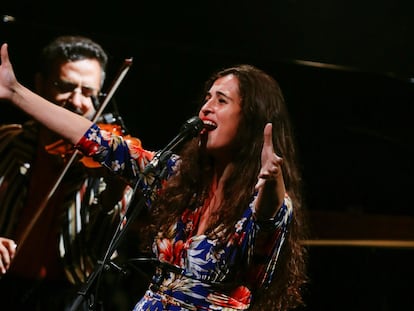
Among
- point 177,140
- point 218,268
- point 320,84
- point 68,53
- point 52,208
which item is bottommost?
point 218,268

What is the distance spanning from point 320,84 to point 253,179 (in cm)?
177

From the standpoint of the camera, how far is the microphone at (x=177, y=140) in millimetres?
1643

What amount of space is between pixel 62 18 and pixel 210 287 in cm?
199

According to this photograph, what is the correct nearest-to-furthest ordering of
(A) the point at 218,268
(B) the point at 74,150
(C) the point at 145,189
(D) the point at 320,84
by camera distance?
(A) the point at 218,268, (C) the point at 145,189, (B) the point at 74,150, (D) the point at 320,84

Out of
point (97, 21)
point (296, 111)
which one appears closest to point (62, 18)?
point (97, 21)

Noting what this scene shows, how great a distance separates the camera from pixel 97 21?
327cm

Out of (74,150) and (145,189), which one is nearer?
(145,189)

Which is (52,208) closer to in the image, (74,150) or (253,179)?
(74,150)

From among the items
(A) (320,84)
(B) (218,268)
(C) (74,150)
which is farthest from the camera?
(A) (320,84)

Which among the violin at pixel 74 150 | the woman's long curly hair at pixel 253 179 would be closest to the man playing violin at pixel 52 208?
the violin at pixel 74 150

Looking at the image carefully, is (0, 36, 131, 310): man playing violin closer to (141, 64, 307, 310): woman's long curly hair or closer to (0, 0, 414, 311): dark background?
(141, 64, 307, 310): woman's long curly hair

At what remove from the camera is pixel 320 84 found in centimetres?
344

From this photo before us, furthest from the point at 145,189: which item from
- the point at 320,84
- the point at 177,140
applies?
the point at 320,84

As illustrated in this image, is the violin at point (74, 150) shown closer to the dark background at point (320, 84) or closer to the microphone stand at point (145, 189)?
the microphone stand at point (145, 189)
